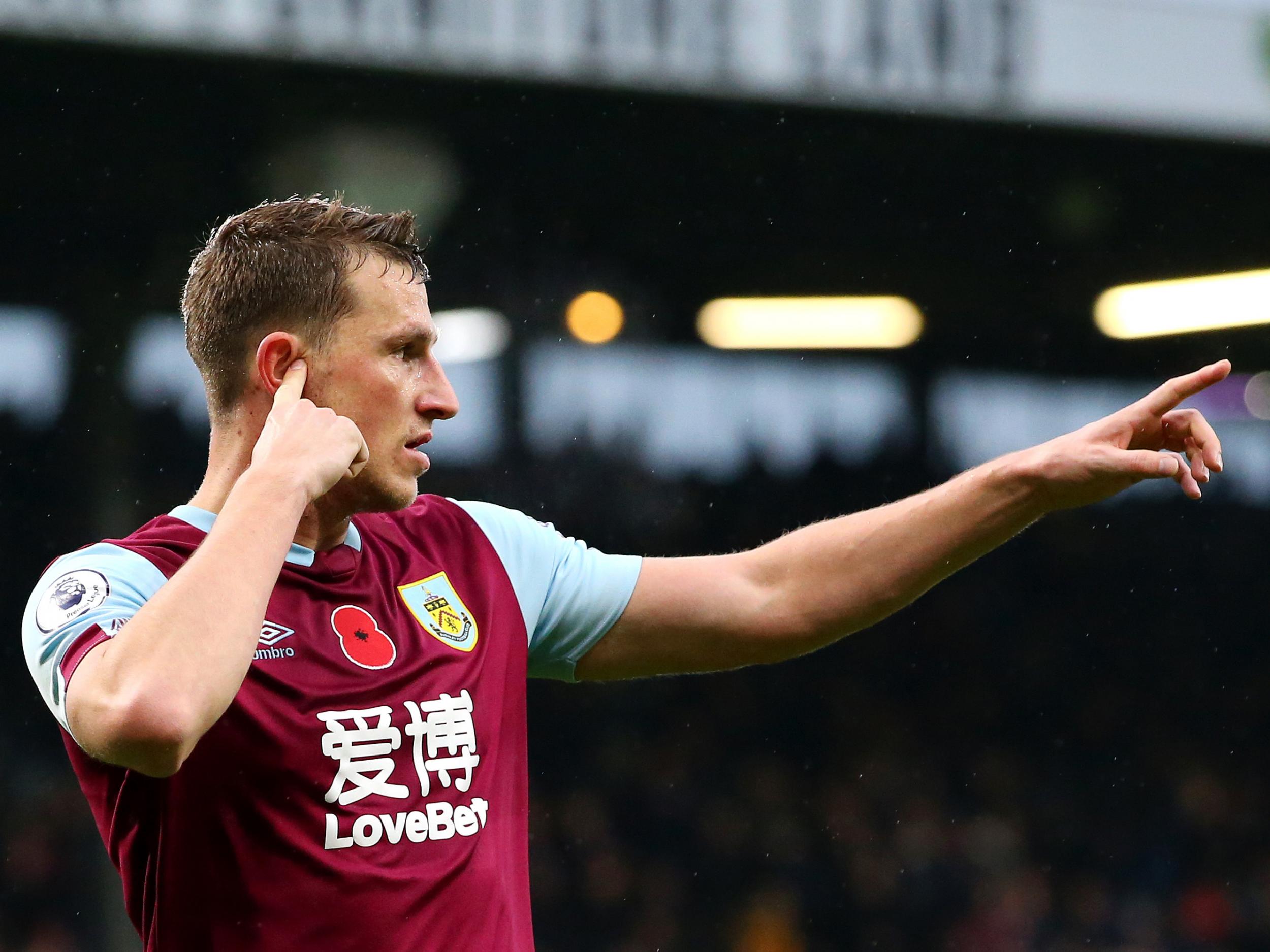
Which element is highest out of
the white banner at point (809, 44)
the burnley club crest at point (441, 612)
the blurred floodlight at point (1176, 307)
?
the white banner at point (809, 44)

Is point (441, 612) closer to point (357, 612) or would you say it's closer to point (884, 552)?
point (357, 612)

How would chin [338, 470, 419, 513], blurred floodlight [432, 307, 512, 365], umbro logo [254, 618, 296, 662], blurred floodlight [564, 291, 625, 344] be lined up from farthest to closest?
blurred floodlight [564, 291, 625, 344]
blurred floodlight [432, 307, 512, 365]
chin [338, 470, 419, 513]
umbro logo [254, 618, 296, 662]

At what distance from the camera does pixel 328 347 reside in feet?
6.91

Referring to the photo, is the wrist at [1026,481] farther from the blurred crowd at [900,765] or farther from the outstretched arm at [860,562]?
the blurred crowd at [900,765]

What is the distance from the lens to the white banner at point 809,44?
8.06 meters

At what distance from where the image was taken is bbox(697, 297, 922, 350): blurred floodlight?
1133cm

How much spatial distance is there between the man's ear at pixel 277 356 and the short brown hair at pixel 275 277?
0.02m

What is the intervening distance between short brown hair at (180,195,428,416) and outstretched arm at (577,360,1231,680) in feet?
2.12

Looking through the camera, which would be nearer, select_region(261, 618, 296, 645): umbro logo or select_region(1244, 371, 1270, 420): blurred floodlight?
select_region(261, 618, 296, 645): umbro logo

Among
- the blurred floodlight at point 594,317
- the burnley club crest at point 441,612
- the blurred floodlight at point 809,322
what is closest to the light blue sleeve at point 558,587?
the burnley club crest at point 441,612

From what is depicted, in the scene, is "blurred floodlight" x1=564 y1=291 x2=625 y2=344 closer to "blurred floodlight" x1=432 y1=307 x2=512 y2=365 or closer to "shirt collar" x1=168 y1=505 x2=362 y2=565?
"blurred floodlight" x1=432 y1=307 x2=512 y2=365

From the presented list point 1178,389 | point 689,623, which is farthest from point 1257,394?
point 689,623

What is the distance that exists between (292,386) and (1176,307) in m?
11.5

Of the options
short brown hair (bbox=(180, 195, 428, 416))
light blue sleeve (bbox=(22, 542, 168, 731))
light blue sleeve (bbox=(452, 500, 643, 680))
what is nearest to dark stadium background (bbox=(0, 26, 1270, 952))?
short brown hair (bbox=(180, 195, 428, 416))
